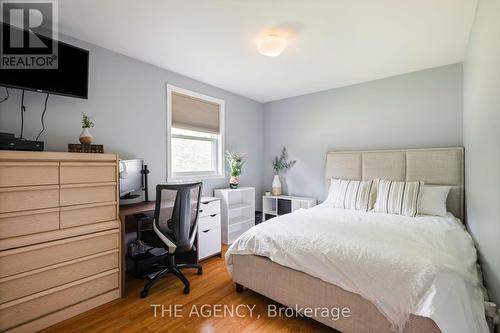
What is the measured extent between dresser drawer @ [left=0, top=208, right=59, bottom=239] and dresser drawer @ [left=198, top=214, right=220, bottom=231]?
4.71 feet

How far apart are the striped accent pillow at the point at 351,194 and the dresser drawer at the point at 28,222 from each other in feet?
9.82

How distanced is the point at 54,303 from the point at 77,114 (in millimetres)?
1668

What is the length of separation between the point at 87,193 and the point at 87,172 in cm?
18

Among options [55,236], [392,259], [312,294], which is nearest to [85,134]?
[55,236]

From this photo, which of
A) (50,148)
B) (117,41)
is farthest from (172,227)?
(117,41)

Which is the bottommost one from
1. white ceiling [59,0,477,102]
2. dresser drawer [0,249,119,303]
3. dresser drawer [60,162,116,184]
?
dresser drawer [0,249,119,303]

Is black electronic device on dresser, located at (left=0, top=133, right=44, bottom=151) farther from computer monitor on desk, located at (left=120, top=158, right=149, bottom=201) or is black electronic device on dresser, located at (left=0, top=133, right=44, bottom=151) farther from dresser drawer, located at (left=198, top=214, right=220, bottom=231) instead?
dresser drawer, located at (left=198, top=214, right=220, bottom=231)

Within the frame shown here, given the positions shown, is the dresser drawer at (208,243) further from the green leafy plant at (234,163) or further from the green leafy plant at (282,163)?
the green leafy plant at (282,163)

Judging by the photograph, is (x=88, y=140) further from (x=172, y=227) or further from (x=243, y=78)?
→ (x=243, y=78)

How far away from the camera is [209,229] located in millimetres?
2988

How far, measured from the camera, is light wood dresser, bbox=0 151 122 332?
1.59 metres

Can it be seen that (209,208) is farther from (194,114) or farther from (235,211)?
(194,114)

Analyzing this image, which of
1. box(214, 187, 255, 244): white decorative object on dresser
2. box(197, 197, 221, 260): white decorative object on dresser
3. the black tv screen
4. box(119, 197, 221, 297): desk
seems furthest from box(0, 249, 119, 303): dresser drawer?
box(214, 187, 255, 244): white decorative object on dresser

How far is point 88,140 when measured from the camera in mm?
2043
